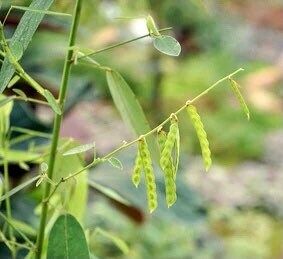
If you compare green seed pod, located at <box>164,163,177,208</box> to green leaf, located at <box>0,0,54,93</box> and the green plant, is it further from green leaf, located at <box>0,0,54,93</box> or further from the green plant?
green leaf, located at <box>0,0,54,93</box>

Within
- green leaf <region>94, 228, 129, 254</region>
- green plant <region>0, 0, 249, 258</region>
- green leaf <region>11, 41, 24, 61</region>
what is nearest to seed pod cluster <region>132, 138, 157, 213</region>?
green plant <region>0, 0, 249, 258</region>

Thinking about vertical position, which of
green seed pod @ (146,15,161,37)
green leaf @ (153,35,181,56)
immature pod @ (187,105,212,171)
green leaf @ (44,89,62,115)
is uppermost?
green seed pod @ (146,15,161,37)

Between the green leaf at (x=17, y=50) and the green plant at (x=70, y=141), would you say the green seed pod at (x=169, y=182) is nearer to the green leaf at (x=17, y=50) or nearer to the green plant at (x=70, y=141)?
the green plant at (x=70, y=141)

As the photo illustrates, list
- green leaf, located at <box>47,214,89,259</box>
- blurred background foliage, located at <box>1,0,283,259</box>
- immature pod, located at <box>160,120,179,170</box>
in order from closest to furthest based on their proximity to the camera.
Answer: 1. immature pod, located at <box>160,120,179,170</box>
2. green leaf, located at <box>47,214,89,259</box>
3. blurred background foliage, located at <box>1,0,283,259</box>

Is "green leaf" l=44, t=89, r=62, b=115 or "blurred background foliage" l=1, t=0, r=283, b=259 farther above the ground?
"green leaf" l=44, t=89, r=62, b=115

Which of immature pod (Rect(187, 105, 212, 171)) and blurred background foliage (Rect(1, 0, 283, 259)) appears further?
blurred background foliage (Rect(1, 0, 283, 259))

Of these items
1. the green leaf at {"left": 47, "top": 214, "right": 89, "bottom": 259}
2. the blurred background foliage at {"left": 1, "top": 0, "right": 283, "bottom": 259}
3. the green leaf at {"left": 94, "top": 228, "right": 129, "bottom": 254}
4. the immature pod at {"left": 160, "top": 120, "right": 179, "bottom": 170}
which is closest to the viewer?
the immature pod at {"left": 160, "top": 120, "right": 179, "bottom": 170}
